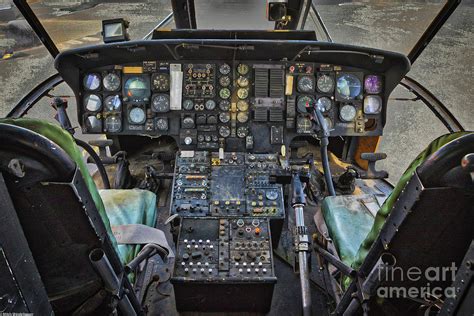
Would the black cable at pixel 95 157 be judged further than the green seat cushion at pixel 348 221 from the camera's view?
Yes

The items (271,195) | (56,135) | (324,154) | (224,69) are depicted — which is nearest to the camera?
(56,135)

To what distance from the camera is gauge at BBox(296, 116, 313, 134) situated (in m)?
2.88

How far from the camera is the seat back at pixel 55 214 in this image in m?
0.90

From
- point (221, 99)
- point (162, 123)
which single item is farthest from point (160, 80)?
point (221, 99)

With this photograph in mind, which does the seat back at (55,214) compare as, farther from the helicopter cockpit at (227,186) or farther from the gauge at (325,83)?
the gauge at (325,83)

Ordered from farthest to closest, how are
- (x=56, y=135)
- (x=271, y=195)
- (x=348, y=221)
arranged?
(x=271, y=195), (x=348, y=221), (x=56, y=135)

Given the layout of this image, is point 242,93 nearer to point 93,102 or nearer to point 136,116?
point 136,116

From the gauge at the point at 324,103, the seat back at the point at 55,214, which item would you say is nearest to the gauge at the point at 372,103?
the gauge at the point at 324,103

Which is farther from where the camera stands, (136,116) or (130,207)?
(136,116)

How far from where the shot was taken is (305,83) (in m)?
2.86

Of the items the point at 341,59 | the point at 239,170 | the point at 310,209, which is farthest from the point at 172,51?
the point at 310,209

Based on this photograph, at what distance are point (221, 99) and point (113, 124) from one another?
2.73ft

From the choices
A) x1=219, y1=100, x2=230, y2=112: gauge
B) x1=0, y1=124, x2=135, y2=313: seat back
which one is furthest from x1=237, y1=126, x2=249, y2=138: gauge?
x1=0, y1=124, x2=135, y2=313: seat back

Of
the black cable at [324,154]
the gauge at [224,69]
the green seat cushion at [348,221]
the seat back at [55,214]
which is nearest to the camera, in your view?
the seat back at [55,214]
